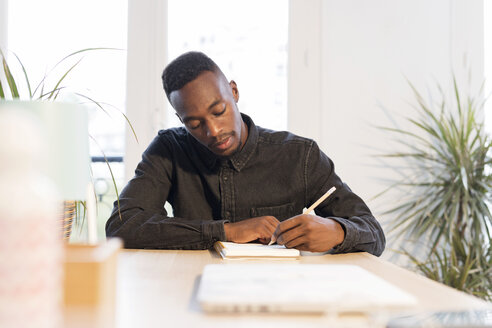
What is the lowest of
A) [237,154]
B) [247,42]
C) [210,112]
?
[237,154]

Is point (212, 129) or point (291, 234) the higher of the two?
point (212, 129)

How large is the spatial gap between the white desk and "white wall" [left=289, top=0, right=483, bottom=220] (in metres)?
1.97

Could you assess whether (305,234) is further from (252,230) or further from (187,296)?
(187,296)

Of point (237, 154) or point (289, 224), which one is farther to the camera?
point (237, 154)

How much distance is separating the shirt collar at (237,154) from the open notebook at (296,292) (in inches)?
36.9

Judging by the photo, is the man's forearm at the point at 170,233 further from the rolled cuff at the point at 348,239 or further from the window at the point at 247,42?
the window at the point at 247,42

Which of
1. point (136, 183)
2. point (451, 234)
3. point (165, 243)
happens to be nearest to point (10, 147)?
point (165, 243)

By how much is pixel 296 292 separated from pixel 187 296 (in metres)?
0.19

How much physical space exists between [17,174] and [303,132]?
9.01 feet

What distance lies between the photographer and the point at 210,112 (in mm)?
1647

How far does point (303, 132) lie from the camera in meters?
3.18

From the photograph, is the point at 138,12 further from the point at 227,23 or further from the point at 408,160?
the point at 408,160

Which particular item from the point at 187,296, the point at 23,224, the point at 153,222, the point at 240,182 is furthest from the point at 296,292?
the point at 240,182

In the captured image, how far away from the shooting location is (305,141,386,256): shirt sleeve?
144cm
